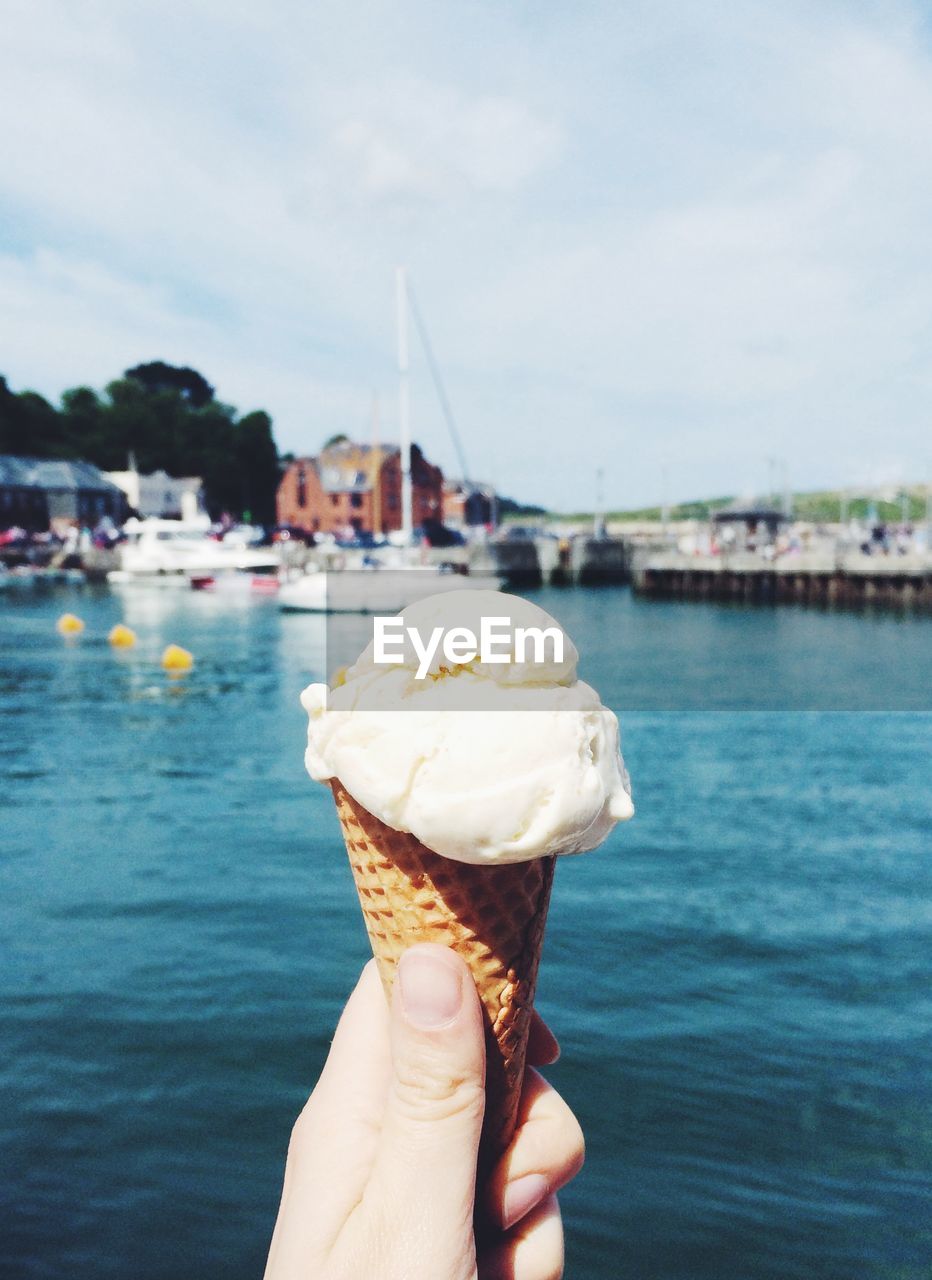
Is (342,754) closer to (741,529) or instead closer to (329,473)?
(741,529)

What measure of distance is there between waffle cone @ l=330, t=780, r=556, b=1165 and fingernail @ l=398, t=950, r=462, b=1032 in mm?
160

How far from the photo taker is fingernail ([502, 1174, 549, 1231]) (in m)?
2.19

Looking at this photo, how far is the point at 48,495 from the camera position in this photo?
3777 inches

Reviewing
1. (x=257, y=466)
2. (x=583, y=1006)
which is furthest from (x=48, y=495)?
(x=583, y=1006)

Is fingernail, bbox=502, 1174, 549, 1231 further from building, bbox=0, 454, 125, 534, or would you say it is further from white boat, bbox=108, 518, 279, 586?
building, bbox=0, 454, 125, 534

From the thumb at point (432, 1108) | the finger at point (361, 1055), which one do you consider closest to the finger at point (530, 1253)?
the thumb at point (432, 1108)

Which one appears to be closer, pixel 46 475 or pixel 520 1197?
pixel 520 1197

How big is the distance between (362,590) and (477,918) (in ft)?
145

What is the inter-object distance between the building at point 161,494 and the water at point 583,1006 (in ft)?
311

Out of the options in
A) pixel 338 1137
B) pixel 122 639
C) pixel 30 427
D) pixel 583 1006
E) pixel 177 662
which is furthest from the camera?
pixel 30 427

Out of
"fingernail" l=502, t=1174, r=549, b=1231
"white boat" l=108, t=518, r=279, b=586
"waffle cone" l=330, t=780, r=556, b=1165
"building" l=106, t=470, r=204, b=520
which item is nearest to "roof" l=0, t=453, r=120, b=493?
"building" l=106, t=470, r=204, b=520

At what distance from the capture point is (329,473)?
10969cm

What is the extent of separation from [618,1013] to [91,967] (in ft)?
14.7

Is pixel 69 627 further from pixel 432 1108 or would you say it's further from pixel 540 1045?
pixel 432 1108
